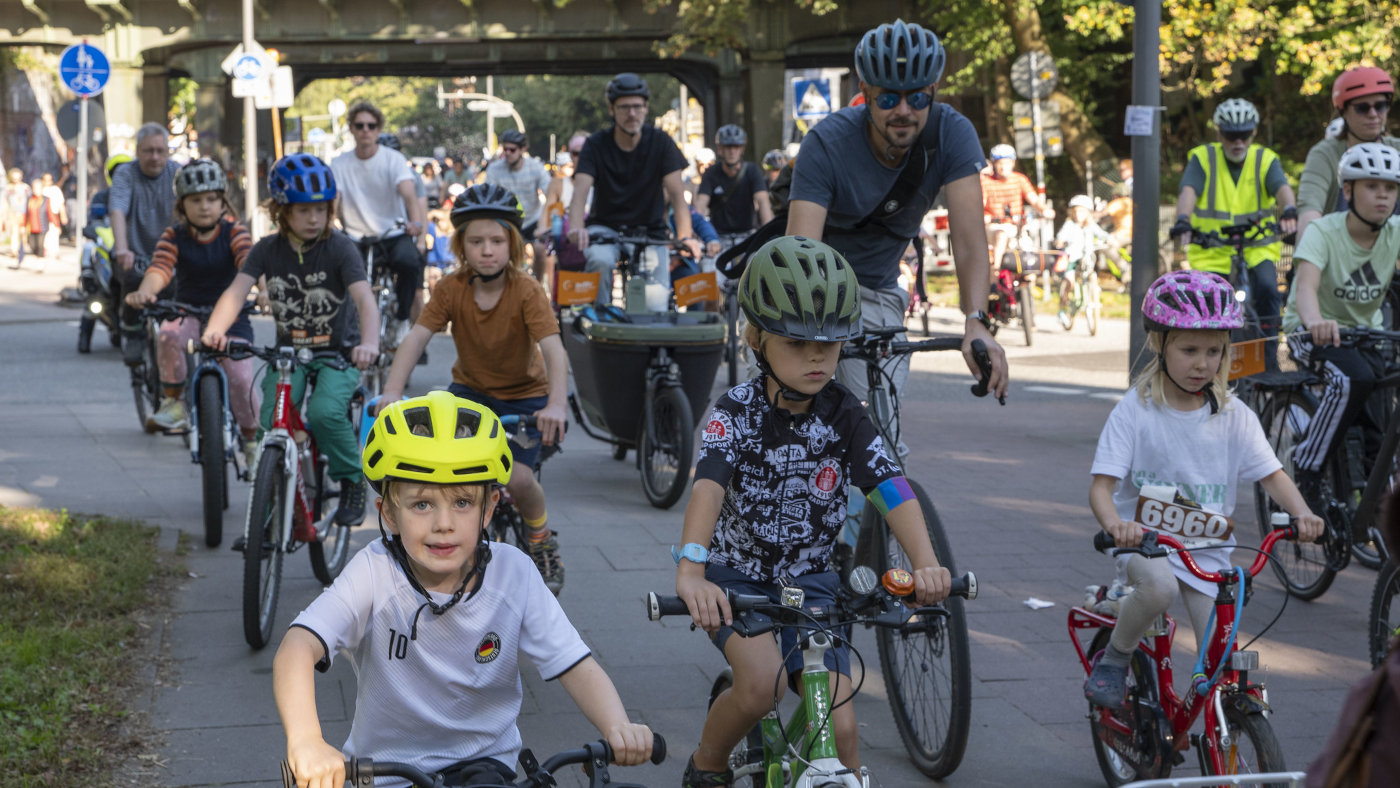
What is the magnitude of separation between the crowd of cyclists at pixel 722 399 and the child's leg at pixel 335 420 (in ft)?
0.04

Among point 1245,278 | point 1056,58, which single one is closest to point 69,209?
point 1056,58

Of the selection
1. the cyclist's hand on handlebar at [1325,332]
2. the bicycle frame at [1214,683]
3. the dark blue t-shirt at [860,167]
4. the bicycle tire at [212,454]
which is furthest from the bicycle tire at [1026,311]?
the bicycle frame at [1214,683]

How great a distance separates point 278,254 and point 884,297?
301 centimetres

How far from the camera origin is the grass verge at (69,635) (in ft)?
15.3

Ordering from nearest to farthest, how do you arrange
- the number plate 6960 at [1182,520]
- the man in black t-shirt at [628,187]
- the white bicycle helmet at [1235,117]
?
the number plate 6960 at [1182,520], the man in black t-shirt at [628,187], the white bicycle helmet at [1235,117]

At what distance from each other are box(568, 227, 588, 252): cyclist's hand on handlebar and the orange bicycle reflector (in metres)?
7.26

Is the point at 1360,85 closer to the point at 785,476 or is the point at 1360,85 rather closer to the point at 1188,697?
the point at 1188,697

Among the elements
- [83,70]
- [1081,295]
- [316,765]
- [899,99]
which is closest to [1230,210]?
[899,99]

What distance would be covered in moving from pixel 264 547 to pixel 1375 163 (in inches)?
187

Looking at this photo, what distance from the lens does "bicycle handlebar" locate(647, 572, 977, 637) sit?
3.10 meters

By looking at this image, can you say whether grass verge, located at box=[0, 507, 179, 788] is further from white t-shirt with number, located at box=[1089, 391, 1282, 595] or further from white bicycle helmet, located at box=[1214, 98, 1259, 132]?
white bicycle helmet, located at box=[1214, 98, 1259, 132]

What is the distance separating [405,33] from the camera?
1590 inches

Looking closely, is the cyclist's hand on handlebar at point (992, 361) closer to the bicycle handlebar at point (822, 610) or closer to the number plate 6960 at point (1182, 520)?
the number plate 6960 at point (1182, 520)

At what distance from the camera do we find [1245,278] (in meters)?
11.1
